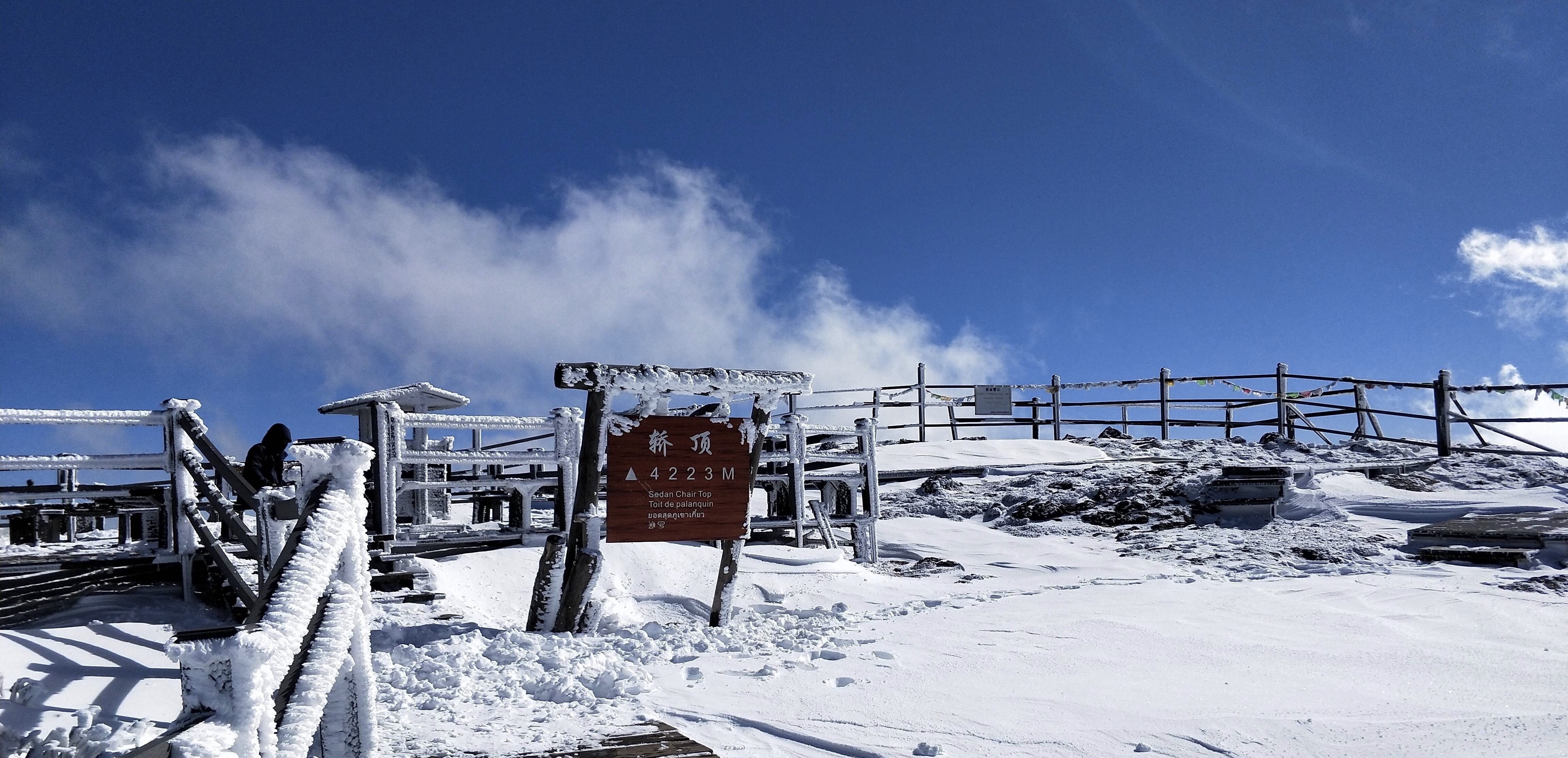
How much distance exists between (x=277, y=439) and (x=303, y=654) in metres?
8.08

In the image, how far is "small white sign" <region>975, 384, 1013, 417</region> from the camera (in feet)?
68.8

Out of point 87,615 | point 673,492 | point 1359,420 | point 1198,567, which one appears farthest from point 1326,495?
point 87,615

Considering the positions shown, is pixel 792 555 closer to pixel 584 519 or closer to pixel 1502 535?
pixel 584 519

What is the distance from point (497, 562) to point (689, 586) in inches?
64.6

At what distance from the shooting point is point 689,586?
316 inches

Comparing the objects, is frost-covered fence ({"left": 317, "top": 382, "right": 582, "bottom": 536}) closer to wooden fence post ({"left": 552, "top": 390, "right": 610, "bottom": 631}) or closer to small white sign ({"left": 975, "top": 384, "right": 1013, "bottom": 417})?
wooden fence post ({"left": 552, "top": 390, "right": 610, "bottom": 631})

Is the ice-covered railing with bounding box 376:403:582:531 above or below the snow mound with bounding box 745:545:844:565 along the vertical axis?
above

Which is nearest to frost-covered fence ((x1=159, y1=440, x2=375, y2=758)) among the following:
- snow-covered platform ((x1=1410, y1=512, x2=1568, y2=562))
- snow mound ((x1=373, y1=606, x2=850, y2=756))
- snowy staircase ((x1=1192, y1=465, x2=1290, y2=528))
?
snow mound ((x1=373, y1=606, x2=850, y2=756))

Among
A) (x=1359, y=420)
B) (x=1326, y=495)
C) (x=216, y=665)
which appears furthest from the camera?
(x=1359, y=420)

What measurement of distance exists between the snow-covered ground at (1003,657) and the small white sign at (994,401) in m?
10.3

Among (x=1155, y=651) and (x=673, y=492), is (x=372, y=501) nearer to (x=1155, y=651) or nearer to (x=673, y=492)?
(x=673, y=492)

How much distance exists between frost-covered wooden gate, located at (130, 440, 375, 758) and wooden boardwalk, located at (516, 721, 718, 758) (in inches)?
28.9

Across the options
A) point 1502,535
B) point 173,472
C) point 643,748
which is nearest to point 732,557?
point 643,748

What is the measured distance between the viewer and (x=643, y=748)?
145 inches
